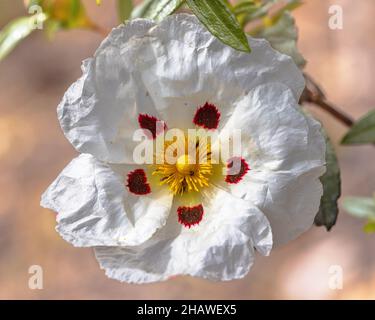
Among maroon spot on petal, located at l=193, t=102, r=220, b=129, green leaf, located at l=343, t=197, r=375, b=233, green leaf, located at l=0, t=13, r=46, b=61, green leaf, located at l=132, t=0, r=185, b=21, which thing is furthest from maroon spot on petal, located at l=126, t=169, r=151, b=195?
green leaf, located at l=343, t=197, r=375, b=233

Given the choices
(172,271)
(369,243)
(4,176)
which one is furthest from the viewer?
(4,176)

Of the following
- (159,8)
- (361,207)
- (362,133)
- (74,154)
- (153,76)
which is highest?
(159,8)

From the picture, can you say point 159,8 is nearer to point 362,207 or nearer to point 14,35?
point 14,35

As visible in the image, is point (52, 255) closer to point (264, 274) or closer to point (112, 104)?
point (264, 274)

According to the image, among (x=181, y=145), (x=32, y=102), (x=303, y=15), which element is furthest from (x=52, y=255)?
(x=181, y=145)

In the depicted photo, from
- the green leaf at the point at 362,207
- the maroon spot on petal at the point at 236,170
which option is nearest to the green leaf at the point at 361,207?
the green leaf at the point at 362,207

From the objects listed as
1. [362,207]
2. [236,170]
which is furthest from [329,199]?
→ [362,207]

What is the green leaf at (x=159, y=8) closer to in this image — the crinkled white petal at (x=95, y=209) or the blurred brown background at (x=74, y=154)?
the crinkled white petal at (x=95, y=209)
